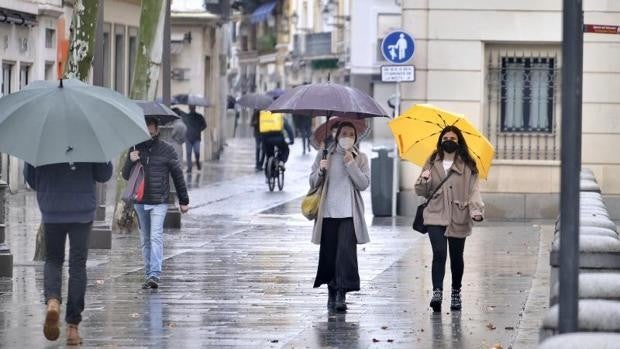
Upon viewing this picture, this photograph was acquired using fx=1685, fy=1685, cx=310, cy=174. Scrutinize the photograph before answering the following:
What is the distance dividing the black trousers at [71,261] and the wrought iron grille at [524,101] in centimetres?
1477

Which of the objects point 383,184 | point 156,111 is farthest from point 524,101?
point 156,111

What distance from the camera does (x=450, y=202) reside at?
1374 cm

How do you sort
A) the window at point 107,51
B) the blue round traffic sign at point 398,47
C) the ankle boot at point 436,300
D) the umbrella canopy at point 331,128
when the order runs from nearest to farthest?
the ankle boot at point 436,300, the umbrella canopy at point 331,128, the blue round traffic sign at point 398,47, the window at point 107,51

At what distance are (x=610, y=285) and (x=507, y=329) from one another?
3.80 m

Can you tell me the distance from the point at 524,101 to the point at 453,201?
12.2 m

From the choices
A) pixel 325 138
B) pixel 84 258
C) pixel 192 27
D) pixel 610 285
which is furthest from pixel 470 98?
pixel 192 27

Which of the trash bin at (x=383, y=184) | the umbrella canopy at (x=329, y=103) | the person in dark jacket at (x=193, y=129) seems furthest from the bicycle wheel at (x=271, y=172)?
the umbrella canopy at (x=329, y=103)

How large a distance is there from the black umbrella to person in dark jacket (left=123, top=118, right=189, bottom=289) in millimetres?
1293

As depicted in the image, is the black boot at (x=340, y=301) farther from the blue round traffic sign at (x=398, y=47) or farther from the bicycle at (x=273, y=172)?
the bicycle at (x=273, y=172)

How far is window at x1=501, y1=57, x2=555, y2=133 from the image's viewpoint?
25656mm

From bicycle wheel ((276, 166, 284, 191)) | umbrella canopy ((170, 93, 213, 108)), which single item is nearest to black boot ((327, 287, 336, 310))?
bicycle wheel ((276, 166, 284, 191))

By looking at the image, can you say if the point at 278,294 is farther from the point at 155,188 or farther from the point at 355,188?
the point at 355,188

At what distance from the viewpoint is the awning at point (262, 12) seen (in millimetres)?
104500

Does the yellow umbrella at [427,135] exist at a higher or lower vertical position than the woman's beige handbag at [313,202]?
higher
